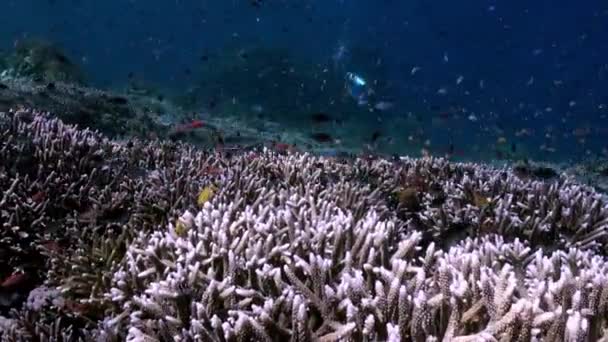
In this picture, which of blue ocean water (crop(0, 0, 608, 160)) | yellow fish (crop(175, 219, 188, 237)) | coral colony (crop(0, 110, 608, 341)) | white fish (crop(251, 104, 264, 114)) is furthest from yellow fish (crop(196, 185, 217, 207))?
white fish (crop(251, 104, 264, 114))

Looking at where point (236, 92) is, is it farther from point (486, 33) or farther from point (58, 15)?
point (58, 15)

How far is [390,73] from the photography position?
115ft

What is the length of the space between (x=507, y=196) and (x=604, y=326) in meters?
3.27

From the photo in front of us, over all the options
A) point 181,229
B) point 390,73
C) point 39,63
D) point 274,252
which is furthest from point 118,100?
point 390,73

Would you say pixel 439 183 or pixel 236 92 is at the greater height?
pixel 236 92

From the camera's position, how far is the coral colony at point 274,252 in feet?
8.84

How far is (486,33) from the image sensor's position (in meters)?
87.1

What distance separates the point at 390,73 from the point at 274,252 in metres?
33.2

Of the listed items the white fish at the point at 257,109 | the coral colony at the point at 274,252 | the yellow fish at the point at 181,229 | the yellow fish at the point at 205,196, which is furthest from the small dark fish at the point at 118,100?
the yellow fish at the point at 181,229

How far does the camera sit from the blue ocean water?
26.5m

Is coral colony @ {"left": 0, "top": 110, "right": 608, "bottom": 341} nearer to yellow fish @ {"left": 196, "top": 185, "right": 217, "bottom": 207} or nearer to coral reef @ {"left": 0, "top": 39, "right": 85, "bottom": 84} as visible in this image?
yellow fish @ {"left": 196, "top": 185, "right": 217, "bottom": 207}

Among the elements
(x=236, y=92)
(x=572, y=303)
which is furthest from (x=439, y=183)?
(x=236, y=92)

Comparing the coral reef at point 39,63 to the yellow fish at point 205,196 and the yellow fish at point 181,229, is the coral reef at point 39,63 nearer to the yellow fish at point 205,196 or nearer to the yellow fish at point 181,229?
the yellow fish at point 205,196

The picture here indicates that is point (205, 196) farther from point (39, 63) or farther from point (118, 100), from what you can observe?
point (39, 63)
